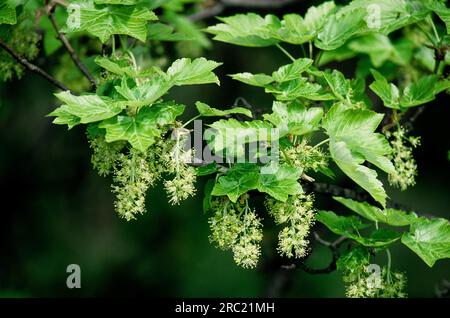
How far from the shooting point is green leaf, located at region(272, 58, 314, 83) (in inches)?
81.5

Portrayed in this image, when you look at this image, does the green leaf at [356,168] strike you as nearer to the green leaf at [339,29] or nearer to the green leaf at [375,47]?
the green leaf at [339,29]

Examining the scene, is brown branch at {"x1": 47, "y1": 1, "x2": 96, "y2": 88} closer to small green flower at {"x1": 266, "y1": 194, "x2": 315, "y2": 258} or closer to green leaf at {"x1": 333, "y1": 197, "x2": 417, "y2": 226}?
small green flower at {"x1": 266, "y1": 194, "x2": 315, "y2": 258}

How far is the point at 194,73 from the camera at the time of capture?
75.9 inches

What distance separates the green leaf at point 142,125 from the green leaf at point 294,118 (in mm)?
285

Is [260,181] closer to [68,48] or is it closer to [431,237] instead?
[431,237]

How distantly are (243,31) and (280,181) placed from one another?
2.56 ft

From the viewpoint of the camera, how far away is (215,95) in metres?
5.23

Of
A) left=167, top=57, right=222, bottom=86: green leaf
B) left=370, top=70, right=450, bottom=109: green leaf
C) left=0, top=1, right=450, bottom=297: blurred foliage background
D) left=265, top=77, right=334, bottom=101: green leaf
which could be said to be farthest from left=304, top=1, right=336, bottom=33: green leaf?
left=0, top=1, right=450, bottom=297: blurred foliage background

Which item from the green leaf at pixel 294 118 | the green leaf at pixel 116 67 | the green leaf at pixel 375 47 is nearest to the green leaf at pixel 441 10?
the green leaf at pixel 294 118

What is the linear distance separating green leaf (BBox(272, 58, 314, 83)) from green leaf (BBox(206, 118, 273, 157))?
0.26 m

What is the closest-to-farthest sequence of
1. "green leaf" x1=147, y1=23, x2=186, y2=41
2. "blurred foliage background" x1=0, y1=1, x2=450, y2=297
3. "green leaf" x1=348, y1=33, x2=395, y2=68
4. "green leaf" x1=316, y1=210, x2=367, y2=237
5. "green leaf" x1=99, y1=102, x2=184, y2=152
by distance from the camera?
"green leaf" x1=99, y1=102, x2=184, y2=152 < "green leaf" x1=316, y1=210, x2=367, y2=237 < "green leaf" x1=147, y1=23, x2=186, y2=41 < "green leaf" x1=348, y1=33, x2=395, y2=68 < "blurred foliage background" x1=0, y1=1, x2=450, y2=297

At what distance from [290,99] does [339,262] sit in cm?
55
